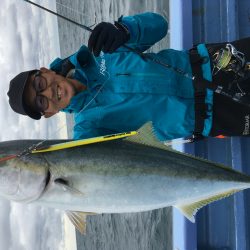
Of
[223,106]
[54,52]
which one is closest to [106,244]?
[54,52]

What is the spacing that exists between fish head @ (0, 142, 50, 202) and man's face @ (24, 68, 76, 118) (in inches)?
32.3

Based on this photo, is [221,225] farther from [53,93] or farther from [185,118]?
[53,93]

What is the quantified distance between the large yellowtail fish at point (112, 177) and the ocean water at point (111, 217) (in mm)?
4640

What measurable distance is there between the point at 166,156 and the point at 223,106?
94 cm

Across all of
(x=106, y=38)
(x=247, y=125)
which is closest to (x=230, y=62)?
(x=247, y=125)

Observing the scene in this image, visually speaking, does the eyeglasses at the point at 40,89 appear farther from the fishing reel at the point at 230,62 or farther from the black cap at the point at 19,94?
the fishing reel at the point at 230,62

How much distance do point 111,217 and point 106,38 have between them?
1035cm

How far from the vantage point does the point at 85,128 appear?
2.69 metres

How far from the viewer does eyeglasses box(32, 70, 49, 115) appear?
9.52 feet

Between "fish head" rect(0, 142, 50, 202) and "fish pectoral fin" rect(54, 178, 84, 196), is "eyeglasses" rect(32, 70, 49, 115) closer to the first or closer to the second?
"fish head" rect(0, 142, 50, 202)

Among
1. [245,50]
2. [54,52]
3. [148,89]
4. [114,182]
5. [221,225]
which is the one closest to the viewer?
[114,182]

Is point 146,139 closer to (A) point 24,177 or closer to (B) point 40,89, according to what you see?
(A) point 24,177

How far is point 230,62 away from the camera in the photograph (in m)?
2.76

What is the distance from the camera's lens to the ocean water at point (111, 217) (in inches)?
324
